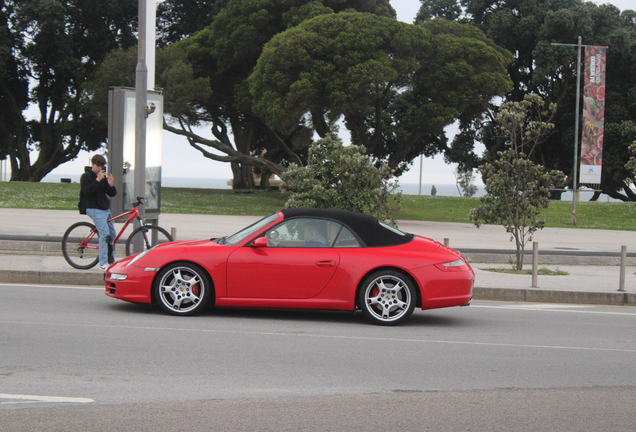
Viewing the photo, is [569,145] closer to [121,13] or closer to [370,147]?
[370,147]

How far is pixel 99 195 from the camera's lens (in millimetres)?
11664

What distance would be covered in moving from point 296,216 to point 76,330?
2.81 m

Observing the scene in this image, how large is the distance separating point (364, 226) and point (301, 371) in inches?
117

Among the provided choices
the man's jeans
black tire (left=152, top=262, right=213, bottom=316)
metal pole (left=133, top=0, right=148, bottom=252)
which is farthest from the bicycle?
black tire (left=152, top=262, right=213, bottom=316)

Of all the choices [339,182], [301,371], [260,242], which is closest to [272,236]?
[260,242]

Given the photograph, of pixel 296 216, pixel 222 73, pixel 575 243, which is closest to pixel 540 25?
pixel 222 73

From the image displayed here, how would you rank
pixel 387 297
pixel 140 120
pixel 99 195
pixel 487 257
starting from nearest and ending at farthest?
pixel 387 297 < pixel 99 195 < pixel 140 120 < pixel 487 257

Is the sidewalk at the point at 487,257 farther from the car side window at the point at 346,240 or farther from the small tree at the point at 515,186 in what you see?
the car side window at the point at 346,240

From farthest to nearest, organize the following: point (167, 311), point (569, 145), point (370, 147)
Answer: point (569, 145)
point (370, 147)
point (167, 311)

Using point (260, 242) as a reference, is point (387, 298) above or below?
below

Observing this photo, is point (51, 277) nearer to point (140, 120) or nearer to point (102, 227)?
point (102, 227)

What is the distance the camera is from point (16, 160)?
55625 mm

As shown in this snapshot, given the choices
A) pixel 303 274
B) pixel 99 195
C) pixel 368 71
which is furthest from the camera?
pixel 368 71

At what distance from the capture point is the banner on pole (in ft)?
115
